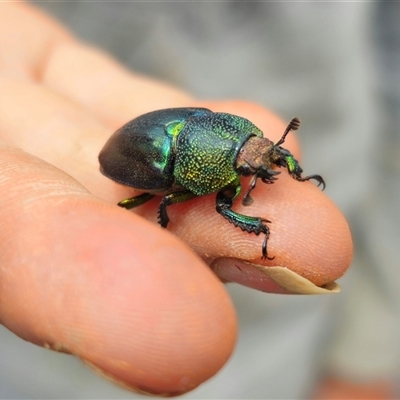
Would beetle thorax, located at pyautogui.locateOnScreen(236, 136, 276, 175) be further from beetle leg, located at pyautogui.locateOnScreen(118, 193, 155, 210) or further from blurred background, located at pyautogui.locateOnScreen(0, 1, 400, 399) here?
blurred background, located at pyautogui.locateOnScreen(0, 1, 400, 399)

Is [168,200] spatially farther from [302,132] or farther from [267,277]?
[302,132]

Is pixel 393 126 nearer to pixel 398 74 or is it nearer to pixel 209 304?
pixel 398 74

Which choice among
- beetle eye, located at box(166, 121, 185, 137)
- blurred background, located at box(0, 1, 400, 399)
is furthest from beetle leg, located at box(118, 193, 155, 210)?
blurred background, located at box(0, 1, 400, 399)

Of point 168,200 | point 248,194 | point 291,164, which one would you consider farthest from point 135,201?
point 291,164

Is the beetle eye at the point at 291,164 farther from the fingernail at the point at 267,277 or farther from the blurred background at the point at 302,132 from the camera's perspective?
the blurred background at the point at 302,132

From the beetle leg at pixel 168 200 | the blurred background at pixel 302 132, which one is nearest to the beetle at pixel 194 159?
the beetle leg at pixel 168 200

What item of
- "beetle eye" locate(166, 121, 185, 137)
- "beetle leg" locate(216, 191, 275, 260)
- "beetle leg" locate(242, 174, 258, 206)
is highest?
"beetle eye" locate(166, 121, 185, 137)
